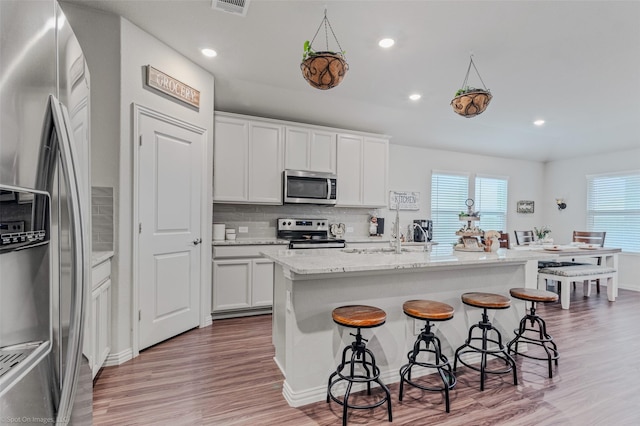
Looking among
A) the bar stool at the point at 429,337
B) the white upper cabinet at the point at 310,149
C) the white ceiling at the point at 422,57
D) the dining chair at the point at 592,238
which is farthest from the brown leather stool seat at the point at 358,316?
the dining chair at the point at 592,238

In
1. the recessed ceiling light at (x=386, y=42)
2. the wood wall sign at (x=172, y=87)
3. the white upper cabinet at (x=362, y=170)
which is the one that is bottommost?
the white upper cabinet at (x=362, y=170)

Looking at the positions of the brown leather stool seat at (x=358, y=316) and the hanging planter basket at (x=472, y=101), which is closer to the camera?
the brown leather stool seat at (x=358, y=316)

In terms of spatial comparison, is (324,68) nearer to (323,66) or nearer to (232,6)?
(323,66)

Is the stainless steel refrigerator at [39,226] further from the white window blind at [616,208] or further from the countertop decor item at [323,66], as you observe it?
the white window blind at [616,208]

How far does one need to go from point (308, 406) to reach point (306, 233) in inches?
106

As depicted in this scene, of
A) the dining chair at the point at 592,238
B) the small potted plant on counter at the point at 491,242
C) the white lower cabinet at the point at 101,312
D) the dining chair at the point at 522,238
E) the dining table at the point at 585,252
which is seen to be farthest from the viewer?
the dining chair at the point at 522,238

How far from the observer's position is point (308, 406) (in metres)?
2.06

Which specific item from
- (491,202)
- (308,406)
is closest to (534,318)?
(308,406)

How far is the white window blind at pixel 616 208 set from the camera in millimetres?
5719

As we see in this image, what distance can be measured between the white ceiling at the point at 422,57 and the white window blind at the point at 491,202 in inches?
61.9

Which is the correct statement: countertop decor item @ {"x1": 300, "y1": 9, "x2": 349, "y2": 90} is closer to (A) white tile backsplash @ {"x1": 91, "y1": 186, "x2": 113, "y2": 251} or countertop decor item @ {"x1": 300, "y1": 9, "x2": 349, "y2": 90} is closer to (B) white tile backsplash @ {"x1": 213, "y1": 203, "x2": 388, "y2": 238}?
(A) white tile backsplash @ {"x1": 91, "y1": 186, "x2": 113, "y2": 251}

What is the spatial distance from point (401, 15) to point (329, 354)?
2610mm

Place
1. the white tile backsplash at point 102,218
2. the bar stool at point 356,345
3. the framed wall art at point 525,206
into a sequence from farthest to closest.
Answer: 1. the framed wall art at point 525,206
2. the white tile backsplash at point 102,218
3. the bar stool at point 356,345

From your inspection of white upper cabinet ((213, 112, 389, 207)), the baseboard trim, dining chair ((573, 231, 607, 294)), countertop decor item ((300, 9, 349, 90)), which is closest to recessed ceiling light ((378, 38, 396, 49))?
countertop decor item ((300, 9, 349, 90))
